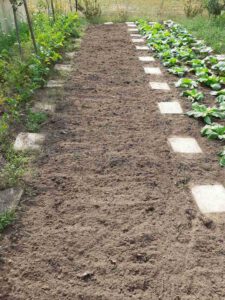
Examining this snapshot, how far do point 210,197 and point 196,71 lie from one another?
331 centimetres

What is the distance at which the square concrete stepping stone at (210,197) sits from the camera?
2537 mm

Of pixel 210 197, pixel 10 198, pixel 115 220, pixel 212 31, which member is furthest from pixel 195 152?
pixel 212 31

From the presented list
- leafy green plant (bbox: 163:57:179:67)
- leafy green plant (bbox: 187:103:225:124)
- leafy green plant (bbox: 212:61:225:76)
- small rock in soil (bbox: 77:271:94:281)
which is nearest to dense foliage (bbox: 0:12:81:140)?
small rock in soil (bbox: 77:271:94:281)

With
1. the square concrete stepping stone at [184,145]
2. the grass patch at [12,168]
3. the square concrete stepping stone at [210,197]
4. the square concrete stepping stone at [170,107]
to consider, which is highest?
the grass patch at [12,168]

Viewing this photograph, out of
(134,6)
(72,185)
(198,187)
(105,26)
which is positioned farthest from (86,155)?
(134,6)

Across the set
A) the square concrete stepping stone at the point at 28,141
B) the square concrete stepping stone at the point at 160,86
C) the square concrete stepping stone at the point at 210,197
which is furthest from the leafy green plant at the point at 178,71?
the square concrete stepping stone at the point at 210,197

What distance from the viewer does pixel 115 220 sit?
7.89 feet

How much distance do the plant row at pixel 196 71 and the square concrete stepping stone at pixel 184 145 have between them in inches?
8.7

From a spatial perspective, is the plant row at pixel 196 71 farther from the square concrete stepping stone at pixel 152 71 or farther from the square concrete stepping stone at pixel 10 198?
the square concrete stepping stone at pixel 10 198

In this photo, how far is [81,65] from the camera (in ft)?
19.9

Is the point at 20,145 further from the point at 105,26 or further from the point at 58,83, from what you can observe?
the point at 105,26

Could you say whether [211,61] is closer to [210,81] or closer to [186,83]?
[210,81]

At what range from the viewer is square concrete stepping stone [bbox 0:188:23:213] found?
2480 millimetres

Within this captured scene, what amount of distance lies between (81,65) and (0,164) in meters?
3.48
